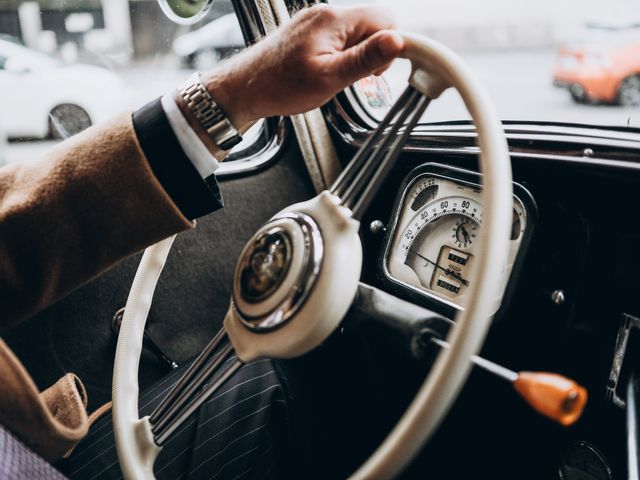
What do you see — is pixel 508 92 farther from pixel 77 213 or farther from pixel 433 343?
pixel 77 213

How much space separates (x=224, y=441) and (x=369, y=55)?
0.70 meters

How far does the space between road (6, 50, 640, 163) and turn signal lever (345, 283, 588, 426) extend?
0.45 m

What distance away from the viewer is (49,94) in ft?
5.07

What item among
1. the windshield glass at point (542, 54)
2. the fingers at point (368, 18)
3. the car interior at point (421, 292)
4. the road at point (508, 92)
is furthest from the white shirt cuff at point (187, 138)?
the windshield glass at point (542, 54)

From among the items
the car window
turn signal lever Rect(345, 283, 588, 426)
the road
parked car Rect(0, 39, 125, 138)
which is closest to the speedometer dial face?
the road

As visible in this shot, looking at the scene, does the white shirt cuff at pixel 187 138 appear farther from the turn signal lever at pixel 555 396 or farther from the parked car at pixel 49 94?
the parked car at pixel 49 94

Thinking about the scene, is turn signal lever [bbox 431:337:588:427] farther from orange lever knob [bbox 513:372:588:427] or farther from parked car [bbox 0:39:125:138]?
parked car [bbox 0:39:125:138]

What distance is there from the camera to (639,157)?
904 mm

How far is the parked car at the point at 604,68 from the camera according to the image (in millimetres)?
1205

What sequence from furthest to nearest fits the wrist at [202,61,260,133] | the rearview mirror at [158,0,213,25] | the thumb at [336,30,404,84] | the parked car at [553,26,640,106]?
1. the rearview mirror at [158,0,213,25]
2. the parked car at [553,26,640,106]
3. the wrist at [202,61,260,133]
4. the thumb at [336,30,404,84]

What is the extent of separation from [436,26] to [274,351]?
1.06m

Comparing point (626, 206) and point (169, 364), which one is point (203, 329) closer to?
point (169, 364)

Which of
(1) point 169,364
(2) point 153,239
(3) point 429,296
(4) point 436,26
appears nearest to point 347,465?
(3) point 429,296

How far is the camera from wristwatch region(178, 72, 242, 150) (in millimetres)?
778
